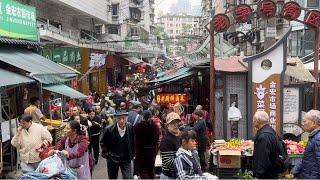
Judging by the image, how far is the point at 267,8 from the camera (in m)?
12.3

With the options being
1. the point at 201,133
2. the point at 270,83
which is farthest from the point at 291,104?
the point at 201,133

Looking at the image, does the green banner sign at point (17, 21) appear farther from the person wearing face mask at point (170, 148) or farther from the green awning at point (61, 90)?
the person wearing face mask at point (170, 148)

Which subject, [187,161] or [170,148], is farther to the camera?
[170,148]

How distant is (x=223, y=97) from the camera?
42.2ft

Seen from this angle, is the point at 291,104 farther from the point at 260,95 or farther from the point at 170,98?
the point at 170,98

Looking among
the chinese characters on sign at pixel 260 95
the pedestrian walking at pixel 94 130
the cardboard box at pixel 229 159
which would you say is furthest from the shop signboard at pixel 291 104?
the pedestrian walking at pixel 94 130

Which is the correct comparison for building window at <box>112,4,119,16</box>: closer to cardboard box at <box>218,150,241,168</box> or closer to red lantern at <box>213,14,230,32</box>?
red lantern at <box>213,14,230,32</box>

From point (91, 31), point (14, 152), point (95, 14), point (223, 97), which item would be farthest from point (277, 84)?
point (91, 31)

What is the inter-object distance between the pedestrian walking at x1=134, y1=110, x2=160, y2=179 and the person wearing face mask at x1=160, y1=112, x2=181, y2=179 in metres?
2.58

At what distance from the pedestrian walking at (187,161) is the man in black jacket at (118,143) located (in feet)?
8.03

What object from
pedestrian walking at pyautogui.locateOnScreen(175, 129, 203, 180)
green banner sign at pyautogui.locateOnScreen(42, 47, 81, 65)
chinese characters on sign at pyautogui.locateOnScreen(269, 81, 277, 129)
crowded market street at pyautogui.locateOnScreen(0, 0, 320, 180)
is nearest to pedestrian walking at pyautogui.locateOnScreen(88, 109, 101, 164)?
crowded market street at pyautogui.locateOnScreen(0, 0, 320, 180)

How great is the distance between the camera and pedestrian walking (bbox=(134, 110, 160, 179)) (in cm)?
921

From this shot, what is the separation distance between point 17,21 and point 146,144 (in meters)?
5.86

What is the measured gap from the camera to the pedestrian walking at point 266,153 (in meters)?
6.53
